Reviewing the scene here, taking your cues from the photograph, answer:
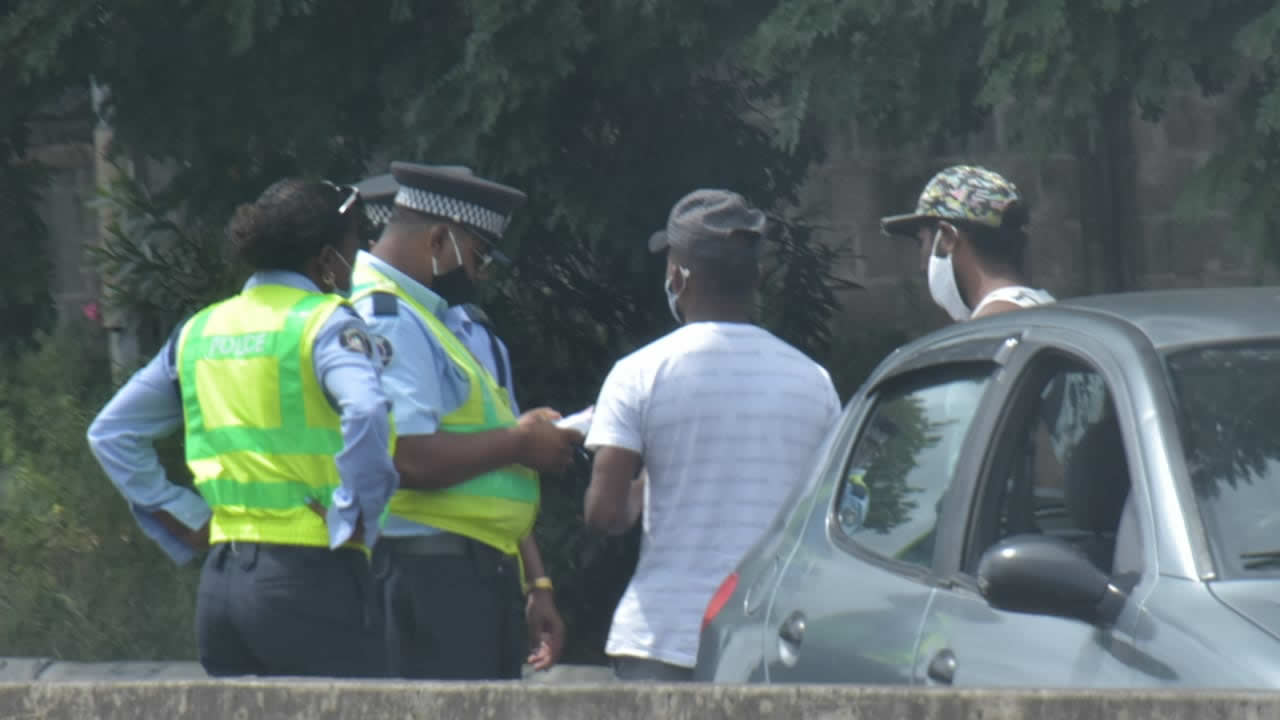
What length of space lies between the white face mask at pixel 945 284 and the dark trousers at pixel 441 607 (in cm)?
138

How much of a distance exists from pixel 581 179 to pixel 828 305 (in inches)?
66.0

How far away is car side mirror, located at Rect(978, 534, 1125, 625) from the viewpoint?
10.9 ft

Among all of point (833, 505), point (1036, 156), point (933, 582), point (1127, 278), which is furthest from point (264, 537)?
point (1127, 278)

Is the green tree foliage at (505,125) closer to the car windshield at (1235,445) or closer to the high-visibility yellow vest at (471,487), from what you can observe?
the high-visibility yellow vest at (471,487)

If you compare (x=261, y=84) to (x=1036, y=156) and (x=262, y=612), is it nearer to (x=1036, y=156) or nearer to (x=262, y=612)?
(x=1036, y=156)

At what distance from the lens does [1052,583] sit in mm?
3334

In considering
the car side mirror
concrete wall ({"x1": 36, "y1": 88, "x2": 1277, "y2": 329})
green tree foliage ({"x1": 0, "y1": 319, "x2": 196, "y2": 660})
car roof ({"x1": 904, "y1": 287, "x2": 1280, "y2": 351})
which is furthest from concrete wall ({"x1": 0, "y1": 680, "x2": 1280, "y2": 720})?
concrete wall ({"x1": 36, "y1": 88, "x2": 1277, "y2": 329})

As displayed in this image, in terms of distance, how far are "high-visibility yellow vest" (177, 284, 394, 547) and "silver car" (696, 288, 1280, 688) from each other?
918mm

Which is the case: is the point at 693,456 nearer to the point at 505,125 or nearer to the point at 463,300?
the point at 463,300

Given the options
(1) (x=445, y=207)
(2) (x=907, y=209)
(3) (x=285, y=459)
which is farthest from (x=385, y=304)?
(2) (x=907, y=209)

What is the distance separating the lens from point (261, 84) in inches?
302

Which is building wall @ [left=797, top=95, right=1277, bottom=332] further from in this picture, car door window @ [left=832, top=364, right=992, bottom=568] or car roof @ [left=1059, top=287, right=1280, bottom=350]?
car roof @ [left=1059, top=287, right=1280, bottom=350]

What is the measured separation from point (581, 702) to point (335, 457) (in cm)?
165

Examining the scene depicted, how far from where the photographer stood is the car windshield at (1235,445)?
11.1ft
